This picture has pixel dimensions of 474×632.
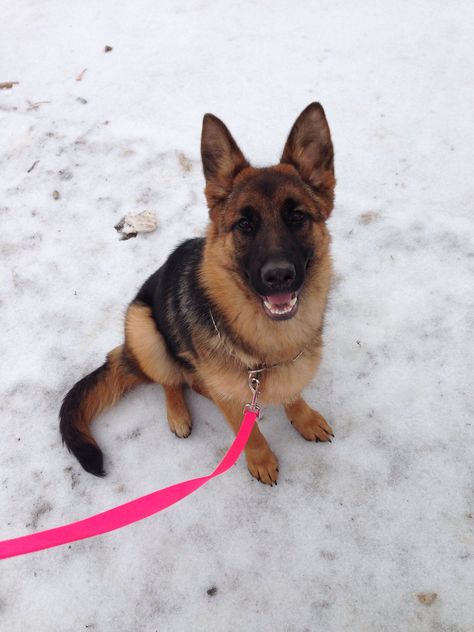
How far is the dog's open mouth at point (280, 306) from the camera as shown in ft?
7.88

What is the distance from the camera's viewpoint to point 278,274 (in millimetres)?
2230

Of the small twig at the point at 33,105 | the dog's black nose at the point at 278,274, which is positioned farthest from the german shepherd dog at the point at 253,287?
the small twig at the point at 33,105

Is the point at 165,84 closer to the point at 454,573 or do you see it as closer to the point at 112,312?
the point at 112,312

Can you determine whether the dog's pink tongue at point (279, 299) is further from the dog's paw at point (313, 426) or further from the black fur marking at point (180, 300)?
the dog's paw at point (313, 426)

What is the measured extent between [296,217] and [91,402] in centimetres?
204

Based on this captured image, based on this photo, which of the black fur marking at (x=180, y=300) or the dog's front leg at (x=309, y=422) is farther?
the dog's front leg at (x=309, y=422)

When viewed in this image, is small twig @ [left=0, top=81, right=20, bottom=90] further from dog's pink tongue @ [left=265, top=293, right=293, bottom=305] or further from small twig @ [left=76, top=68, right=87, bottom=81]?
dog's pink tongue @ [left=265, top=293, right=293, bottom=305]

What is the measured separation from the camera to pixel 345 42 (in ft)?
18.8

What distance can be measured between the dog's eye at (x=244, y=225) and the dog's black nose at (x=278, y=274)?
368 mm

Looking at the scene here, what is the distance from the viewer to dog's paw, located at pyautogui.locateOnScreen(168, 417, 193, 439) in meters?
3.35

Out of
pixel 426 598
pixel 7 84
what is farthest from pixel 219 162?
pixel 7 84

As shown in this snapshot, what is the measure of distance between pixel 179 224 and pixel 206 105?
1.89m

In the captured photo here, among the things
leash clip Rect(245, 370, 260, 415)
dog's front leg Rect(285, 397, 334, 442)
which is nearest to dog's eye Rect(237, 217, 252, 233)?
leash clip Rect(245, 370, 260, 415)

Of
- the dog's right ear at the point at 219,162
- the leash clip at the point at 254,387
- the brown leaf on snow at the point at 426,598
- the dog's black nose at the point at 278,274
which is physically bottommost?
the brown leaf on snow at the point at 426,598
